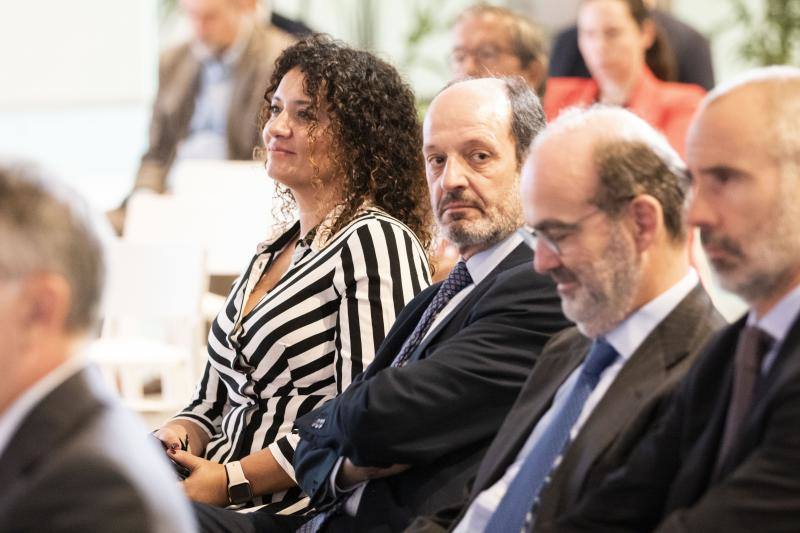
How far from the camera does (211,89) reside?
690 cm

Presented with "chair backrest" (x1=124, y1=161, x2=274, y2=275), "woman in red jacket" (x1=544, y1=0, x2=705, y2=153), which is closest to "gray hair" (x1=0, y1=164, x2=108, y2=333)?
"woman in red jacket" (x1=544, y1=0, x2=705, y2=153)

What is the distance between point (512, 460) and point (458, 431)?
25 centimetres

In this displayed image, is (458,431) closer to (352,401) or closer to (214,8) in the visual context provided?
(352,401)

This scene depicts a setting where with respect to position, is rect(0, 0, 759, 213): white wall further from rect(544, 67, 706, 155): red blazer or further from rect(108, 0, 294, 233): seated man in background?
rect(544, 67, 706, 155): red blazer

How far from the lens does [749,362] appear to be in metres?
1.47

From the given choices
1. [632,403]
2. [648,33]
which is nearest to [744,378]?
[632,403]

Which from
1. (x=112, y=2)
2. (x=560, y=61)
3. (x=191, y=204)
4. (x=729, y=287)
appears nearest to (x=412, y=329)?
(x=729, y=287)

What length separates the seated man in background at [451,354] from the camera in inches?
84.3

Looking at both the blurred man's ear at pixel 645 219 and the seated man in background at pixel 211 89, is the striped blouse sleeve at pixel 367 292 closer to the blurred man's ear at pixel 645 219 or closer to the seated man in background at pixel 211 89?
the blurred man's ear at pixel 645 219

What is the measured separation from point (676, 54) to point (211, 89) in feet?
8.76

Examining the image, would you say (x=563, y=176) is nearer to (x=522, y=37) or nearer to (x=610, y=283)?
(x=610, y=283)

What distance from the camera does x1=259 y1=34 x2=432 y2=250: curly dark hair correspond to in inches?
109

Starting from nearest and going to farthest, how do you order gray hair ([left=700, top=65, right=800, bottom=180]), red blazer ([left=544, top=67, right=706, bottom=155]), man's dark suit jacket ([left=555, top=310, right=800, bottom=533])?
man's dark suit jacket ([left=555, top=310, right=800, bottom=533])
gray hair ([left=700, top=65, right=800, bottom=180])
red blazer ([left=544, top=67, right=706, bottom=155])

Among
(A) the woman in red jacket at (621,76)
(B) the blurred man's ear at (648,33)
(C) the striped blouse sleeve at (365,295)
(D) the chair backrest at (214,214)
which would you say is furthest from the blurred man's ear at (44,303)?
(D) the chair backrest at (214,214)
